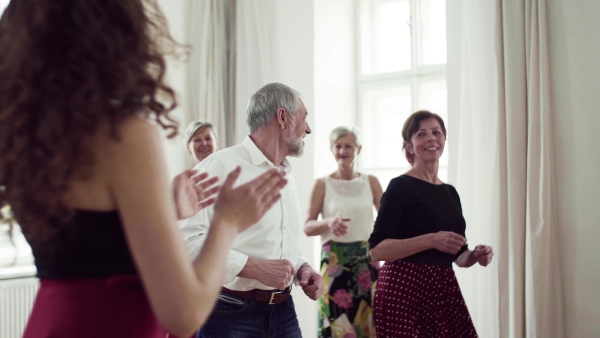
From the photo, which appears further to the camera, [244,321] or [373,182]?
[373,182]

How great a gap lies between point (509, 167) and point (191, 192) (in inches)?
101

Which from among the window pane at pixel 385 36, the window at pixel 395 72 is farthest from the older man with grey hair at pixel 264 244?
the window pane at pixel 385 36

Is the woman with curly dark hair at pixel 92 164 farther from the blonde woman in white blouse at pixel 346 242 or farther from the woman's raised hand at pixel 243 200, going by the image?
the blonde woman in white blouse at pixel 346 242

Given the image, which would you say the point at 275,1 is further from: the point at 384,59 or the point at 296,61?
the point at 384,59

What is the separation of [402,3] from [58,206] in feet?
14.4

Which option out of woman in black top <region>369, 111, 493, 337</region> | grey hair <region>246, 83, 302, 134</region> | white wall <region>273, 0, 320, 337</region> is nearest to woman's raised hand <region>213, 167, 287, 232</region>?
grey hair <region>246, 83, 302, 134</region>

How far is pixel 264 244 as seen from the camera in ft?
6.57

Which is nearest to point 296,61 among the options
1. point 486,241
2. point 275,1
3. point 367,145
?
point 275,1

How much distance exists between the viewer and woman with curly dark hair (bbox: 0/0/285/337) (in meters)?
0.80

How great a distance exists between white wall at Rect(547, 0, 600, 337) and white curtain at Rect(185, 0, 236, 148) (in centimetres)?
252

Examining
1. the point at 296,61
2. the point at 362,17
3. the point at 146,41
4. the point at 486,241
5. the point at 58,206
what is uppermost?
the point at 362,17

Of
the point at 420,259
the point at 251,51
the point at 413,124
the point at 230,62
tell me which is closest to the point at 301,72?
the point at 251,51

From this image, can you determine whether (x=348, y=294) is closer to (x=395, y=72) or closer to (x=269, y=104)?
(x=269, y=104)

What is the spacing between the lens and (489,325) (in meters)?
3.39
